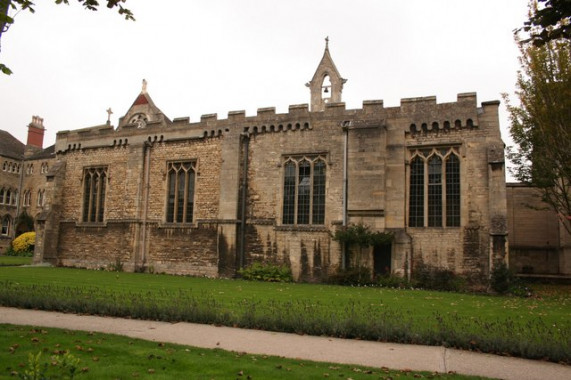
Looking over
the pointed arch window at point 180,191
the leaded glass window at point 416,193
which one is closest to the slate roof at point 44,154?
the pointed arch window at point 180,191

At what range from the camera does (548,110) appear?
20.0m

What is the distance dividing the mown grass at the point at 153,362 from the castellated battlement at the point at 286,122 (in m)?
16.4

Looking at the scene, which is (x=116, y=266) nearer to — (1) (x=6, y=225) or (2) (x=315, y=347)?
(2) (x=315, y=347)

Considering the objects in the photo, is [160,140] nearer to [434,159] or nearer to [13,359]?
[434,159]

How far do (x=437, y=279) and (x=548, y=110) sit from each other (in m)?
8.33

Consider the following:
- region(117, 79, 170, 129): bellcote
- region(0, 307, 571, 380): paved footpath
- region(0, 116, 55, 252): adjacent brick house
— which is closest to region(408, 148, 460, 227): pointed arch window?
region(0, 307, 571, 380): paved footpath

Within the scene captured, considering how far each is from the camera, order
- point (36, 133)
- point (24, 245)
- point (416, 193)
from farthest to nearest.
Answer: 1. point (36, 133)
2. point (24, 245)
3. point (416, 193)

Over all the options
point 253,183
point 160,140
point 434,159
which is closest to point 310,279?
point 253,183

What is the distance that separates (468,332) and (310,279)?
13.7m

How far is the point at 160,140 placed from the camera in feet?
91.7

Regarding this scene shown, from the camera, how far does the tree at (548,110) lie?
63.6 feet

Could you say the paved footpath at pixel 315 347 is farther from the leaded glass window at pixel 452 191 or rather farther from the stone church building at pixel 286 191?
the leaded glass window at pixel 452 191

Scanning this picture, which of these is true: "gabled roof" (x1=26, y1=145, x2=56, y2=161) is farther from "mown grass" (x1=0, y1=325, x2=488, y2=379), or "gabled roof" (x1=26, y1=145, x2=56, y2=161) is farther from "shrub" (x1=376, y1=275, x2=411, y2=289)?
"mown grass" (x1=0, y1=325, x2=488, y2=379)

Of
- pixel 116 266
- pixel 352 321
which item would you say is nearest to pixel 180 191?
pixel 116 266
